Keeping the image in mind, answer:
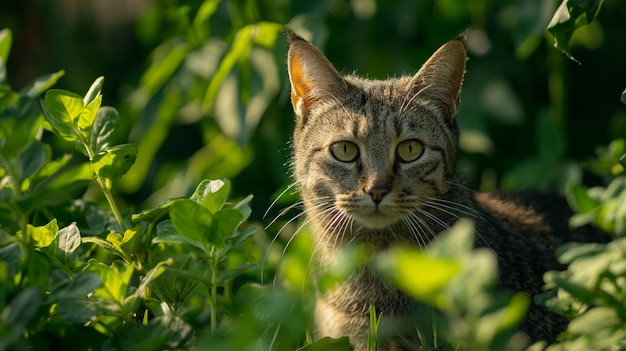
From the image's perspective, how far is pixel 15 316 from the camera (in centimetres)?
119

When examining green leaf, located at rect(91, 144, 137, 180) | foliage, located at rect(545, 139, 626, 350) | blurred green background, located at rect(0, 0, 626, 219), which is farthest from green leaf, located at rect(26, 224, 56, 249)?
blurred green background, located at rect(0, 0, 626, 219)

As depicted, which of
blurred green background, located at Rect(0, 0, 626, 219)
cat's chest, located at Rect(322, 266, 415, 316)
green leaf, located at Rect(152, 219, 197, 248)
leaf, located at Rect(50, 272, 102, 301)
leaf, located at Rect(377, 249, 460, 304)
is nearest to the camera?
leaf, located at Rect(377, 249, 460, 304)

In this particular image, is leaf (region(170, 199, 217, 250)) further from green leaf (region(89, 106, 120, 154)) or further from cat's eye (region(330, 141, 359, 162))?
cat's eye (region(330, 141, 359, 162))

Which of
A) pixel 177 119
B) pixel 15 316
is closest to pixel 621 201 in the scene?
pixel 15 316

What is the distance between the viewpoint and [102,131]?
1.69 m

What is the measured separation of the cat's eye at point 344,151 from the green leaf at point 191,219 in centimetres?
88

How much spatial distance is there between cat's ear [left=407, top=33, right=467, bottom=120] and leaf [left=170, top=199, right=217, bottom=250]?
1068mm

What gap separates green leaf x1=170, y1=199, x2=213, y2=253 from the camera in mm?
1426

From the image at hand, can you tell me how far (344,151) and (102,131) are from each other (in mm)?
779

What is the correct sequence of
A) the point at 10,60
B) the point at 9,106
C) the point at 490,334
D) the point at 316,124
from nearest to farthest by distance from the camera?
the point at 490,334, the point at 9,106, the point at 316,124, the point at 10,60

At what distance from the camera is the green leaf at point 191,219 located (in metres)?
1.43

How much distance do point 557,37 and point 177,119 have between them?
236 cm

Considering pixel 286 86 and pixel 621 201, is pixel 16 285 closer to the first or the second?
pixel 621 201

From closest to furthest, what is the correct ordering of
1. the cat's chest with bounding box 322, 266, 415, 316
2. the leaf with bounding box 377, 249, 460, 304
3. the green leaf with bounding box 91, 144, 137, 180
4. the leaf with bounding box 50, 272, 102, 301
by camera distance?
1. the leaf with bounding box 377, 249, 460, 304
2. the leaf with bounding box 50, 272, 102, 301
3. the green leaf with bounding box 91, 144, 137, 180
4. the cat's chest with bounding box 322, 266, 415, 316
